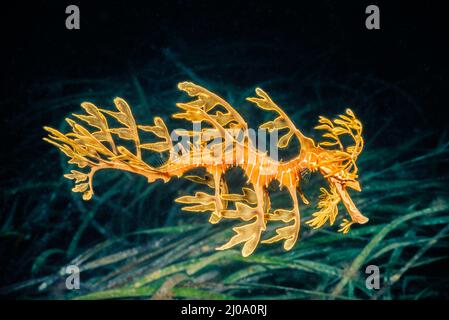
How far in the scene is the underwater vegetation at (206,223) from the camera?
120 inches

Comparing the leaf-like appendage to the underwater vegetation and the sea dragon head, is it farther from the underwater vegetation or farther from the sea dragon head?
the underwater vegetation

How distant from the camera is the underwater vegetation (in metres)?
3.06

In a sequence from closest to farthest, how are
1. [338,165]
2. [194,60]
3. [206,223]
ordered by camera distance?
[338,165] → [194,60] → [206,223]

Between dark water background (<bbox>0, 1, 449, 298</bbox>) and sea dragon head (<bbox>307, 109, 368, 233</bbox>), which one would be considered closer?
sea dragon head (<bbox>307, 109, 368, 233</bbox>)

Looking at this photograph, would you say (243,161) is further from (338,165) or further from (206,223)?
(206,223)

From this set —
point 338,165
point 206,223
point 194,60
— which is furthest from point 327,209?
point 194,60

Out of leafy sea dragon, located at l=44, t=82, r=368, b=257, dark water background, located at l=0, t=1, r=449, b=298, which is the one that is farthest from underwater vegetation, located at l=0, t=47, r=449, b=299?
leafy sea dragon, located at l=44, t=82, r=368, b=257

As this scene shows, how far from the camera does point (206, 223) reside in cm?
315

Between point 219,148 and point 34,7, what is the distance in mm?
1910

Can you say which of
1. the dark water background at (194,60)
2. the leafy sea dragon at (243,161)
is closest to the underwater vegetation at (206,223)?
the dark water background at (194,60)

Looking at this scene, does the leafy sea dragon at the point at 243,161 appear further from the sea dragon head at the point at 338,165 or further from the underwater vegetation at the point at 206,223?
the underwater vegetation at the point at 206,223

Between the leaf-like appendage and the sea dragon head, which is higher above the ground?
the sea dragon head

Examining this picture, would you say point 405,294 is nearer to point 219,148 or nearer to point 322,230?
point 322,230
